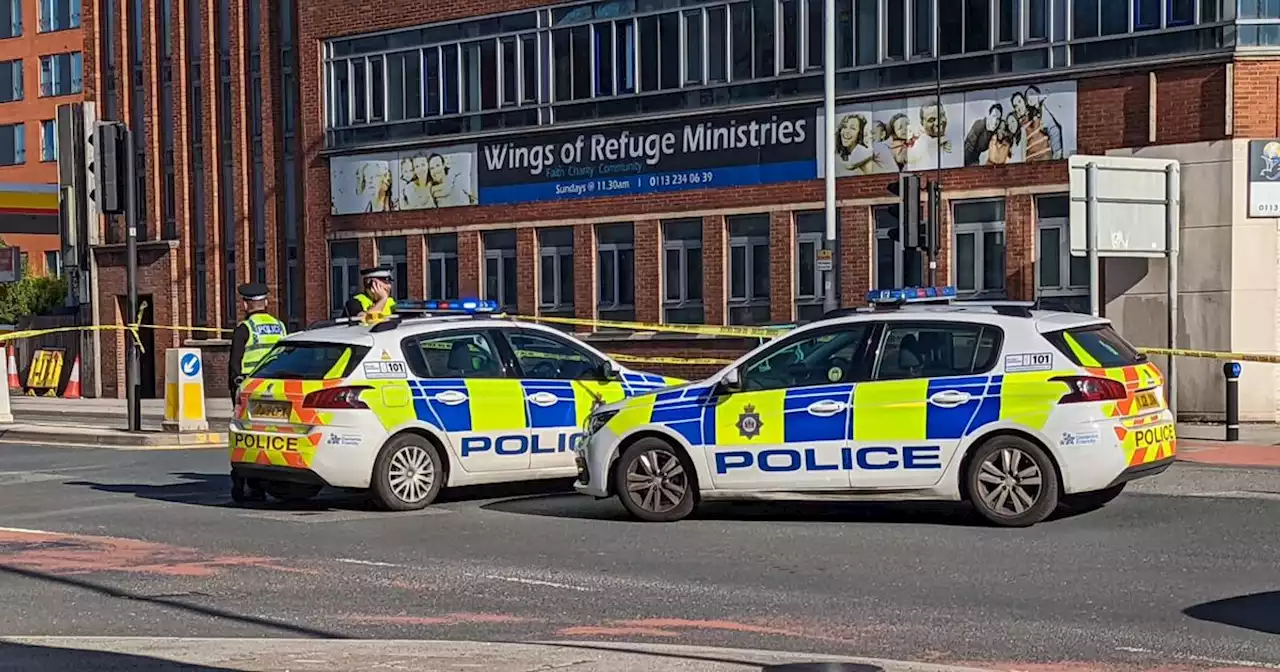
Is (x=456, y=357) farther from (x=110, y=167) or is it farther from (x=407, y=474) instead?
(x=110, y=167)

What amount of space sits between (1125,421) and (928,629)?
155 inches

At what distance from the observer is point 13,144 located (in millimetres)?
73188

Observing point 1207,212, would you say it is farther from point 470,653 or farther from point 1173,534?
point 470,653

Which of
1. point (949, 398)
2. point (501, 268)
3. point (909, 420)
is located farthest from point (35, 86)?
point (949, 398)

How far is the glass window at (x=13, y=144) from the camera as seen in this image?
239 ft

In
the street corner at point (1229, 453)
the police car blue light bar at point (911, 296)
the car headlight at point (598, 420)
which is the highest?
the police car blue light bar at point (911, 296)

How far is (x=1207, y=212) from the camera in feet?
74.7

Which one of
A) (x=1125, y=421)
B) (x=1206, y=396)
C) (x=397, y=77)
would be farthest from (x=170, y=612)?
(x=397, y=77)

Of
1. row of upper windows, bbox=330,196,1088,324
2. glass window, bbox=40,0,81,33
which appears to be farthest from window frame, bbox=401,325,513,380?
glass window, bbox=40,0,81,33

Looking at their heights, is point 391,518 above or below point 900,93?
below

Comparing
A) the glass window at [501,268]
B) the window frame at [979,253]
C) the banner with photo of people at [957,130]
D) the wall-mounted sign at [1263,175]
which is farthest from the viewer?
the glass window at [501,268]

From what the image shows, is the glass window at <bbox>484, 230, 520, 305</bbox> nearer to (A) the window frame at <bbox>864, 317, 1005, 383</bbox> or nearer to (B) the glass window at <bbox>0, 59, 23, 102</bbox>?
(A) the window frame at <bbox>864, 317, 1005, 383</bbox>

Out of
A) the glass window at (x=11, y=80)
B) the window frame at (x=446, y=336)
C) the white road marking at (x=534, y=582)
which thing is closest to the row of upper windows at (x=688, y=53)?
the window frame at (x=446, y=336)

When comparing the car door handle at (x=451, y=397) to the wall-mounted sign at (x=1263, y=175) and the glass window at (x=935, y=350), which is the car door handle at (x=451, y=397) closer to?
the glass window at (x=935, y=350)
